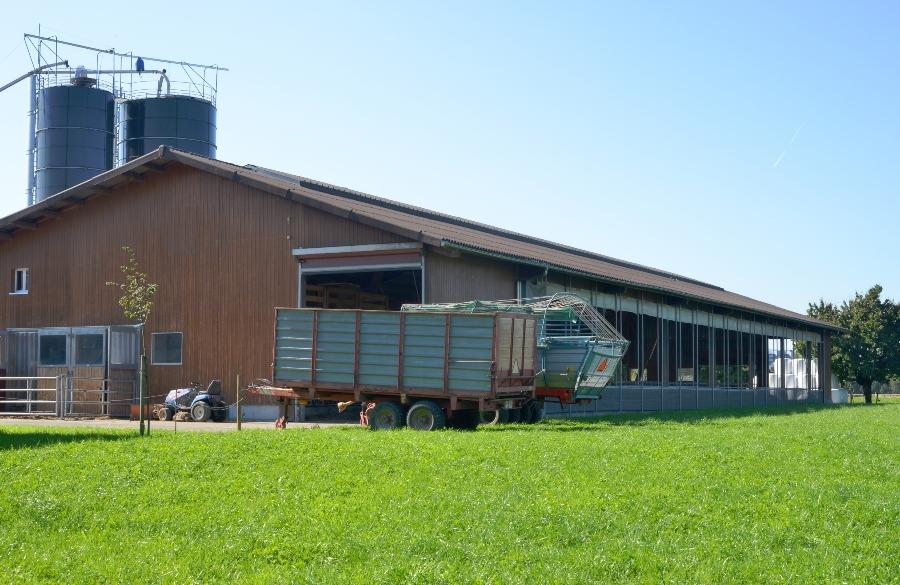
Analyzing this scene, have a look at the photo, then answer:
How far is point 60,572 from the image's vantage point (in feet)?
31.3

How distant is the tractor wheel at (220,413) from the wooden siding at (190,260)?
2.11 ft

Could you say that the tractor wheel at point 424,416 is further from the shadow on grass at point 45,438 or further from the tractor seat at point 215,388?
the tractor seat at point 215,388

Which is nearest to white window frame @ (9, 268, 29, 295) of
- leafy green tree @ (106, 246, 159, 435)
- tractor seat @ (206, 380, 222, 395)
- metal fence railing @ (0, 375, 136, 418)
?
metal fence railing @ (0, 375, 136, 418)

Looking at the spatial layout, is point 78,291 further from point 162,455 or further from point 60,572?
point 60,572

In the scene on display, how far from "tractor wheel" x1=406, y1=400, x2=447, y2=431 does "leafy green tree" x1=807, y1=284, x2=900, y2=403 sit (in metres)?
43.6

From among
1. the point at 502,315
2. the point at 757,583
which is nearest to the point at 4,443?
the point at 502,315

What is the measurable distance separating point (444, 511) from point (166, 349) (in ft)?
65.9

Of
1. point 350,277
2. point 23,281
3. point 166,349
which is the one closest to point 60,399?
point 166,349

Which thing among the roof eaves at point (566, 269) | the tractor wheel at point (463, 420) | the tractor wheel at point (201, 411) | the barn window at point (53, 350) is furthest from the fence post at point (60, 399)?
the tractor wheel at point (463, 420)

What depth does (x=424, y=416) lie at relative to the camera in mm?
20625

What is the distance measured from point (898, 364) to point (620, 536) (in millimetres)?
53334

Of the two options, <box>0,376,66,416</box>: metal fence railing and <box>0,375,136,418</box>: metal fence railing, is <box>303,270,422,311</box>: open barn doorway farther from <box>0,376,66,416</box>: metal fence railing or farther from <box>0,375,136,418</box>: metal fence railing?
<box>0,376,66,416</box>: metal fence railing

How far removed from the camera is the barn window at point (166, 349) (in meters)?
29.4

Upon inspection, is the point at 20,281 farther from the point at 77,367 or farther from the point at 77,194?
the point at 77,367
